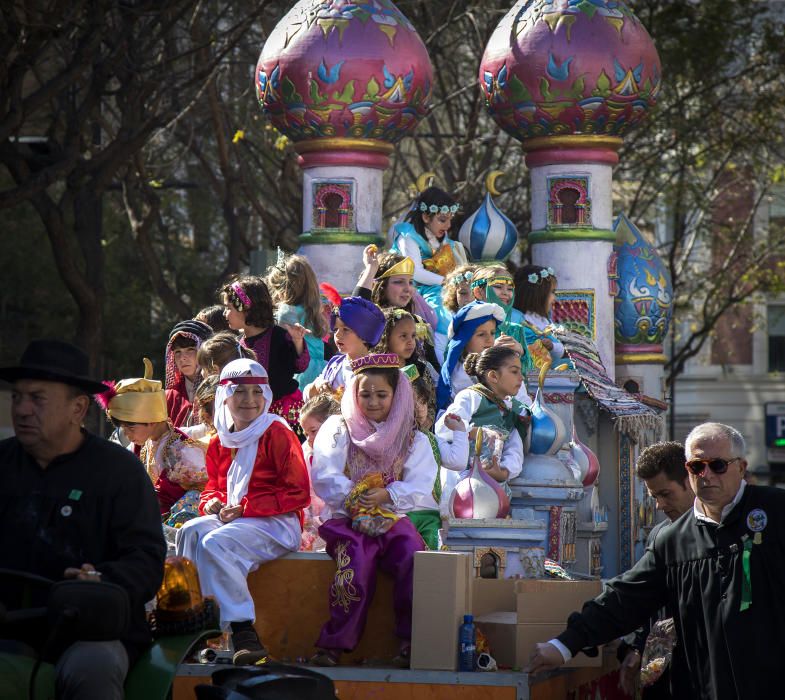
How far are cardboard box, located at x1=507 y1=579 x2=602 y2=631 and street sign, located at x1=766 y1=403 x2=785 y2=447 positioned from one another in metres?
28.9

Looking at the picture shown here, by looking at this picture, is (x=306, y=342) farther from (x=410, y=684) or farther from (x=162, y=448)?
(x=410, y=684)

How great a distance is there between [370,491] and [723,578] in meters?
2.02

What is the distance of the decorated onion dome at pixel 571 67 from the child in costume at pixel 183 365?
17.1ft

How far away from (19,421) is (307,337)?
5.76m

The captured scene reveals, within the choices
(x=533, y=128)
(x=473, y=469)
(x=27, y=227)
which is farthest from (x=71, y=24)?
(x=27, y=227)

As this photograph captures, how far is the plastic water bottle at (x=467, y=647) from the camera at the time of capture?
722 centimetres

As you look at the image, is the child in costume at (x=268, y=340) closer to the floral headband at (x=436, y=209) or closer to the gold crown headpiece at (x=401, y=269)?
the gold crown headpiece at (x=401, y=269)

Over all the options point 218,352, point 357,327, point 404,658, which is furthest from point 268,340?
point 404,658

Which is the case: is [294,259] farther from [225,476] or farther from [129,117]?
[129,117]

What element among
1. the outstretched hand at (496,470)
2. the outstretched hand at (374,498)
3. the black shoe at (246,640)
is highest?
the outstretched hand at (496,470)

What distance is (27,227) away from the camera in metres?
27.6

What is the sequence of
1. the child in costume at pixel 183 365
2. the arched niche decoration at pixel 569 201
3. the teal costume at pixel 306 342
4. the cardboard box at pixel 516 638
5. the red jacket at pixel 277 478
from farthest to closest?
the arched niche decoration at pixel 569 201 → the teal costume at pixel 306 342 → the child in costume at pixel 183 365 → the red jacket at pixel 277 478 → the cardboard box at pixel 516 638

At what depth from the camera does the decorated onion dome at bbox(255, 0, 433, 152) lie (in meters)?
14.7

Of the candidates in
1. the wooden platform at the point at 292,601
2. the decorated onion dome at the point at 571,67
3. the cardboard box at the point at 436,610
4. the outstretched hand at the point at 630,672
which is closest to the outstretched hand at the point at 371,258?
the decorated onion dome at the point at 571,67
